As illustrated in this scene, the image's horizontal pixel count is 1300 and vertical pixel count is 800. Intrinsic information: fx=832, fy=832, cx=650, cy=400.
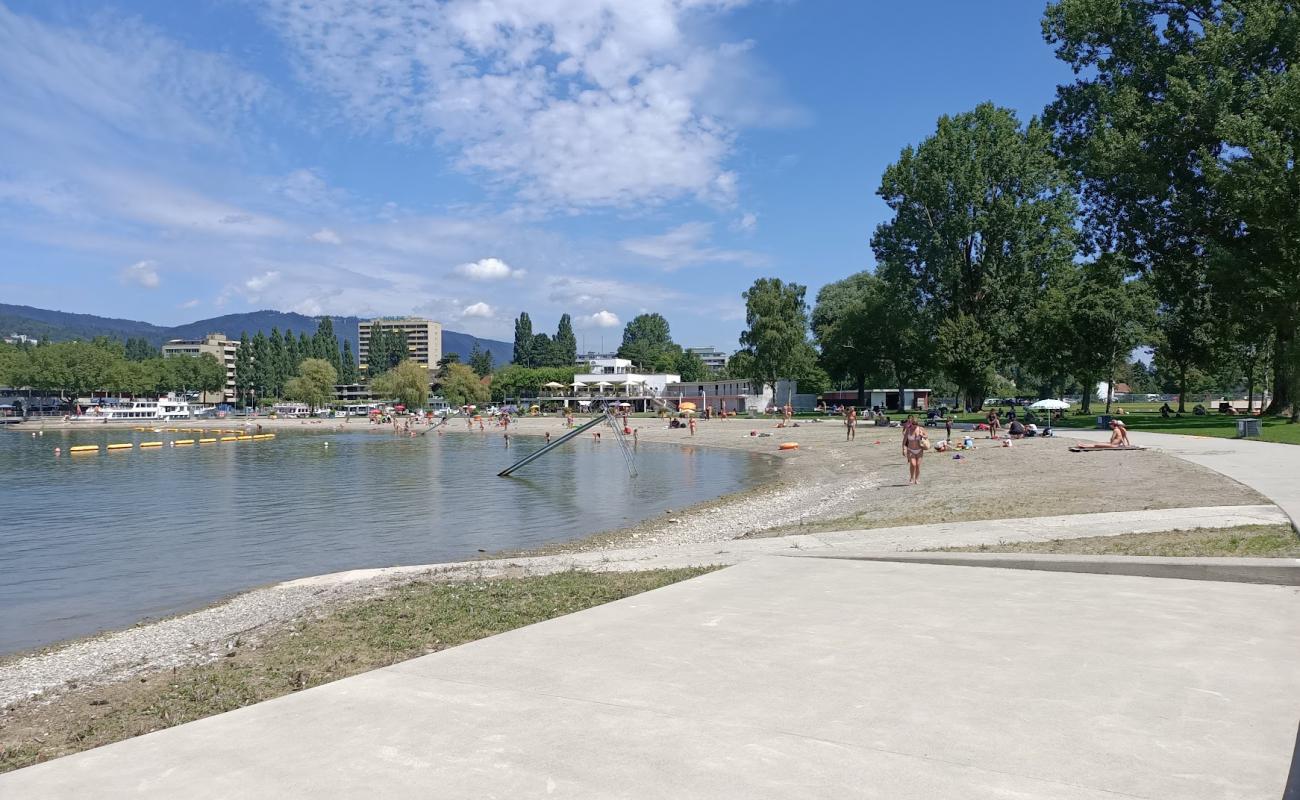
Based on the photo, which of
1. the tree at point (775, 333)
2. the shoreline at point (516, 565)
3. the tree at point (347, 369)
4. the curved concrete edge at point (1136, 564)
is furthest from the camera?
the tree at point (347, 369)

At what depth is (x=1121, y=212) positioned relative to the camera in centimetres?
4491

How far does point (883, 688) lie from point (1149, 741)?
1.53 m

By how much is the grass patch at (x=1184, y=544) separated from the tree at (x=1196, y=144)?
30.6m

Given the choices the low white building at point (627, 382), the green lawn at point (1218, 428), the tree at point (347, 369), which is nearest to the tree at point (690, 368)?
the low white building at point (627, 382)

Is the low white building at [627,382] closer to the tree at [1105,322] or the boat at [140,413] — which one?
the boat at [140,413]

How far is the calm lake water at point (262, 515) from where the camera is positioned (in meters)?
15.5

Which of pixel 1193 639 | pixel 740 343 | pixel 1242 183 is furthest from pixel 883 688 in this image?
pixel 740 343

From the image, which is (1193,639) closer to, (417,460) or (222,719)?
(222,719)

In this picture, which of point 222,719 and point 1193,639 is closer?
point 222,719

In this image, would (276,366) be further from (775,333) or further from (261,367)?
(775,333)

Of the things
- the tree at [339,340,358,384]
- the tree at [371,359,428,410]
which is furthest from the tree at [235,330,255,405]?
the tree at [371,359,428,410]

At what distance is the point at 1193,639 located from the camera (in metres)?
6.68

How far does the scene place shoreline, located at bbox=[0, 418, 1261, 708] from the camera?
380 inches

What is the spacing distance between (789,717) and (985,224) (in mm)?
56434
